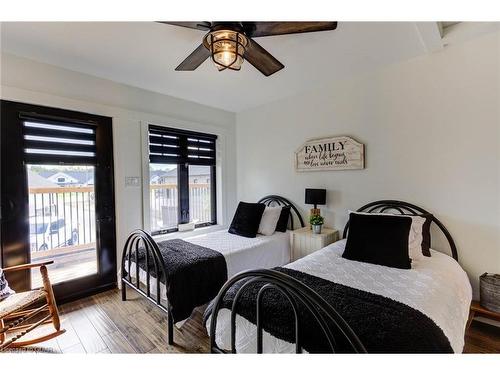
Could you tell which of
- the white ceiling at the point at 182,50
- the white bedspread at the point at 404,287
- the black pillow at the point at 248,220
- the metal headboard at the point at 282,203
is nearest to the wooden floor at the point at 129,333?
the white bedspread at the point at 404,287

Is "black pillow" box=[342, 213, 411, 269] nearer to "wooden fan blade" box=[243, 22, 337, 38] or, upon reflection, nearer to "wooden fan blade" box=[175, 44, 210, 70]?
"wooden fan blade" box=[243, 22, 337, 38]

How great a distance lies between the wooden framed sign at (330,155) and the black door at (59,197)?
243 cm

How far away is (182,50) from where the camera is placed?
2.20 meters

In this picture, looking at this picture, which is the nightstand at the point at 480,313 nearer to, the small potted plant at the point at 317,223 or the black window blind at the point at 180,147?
the small potted plant at the point at 317,223

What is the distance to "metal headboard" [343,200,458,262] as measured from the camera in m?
2.24

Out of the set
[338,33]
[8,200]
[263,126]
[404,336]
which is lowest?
[404,336]

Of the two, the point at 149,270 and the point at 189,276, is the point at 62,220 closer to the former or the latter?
the point at 149,270
